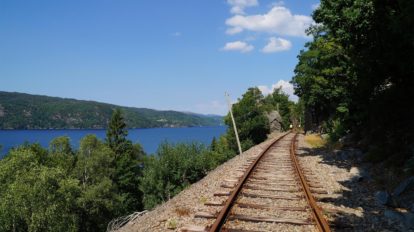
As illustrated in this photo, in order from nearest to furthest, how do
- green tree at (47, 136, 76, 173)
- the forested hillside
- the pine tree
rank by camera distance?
the forested hillside, green tree at (47, 136, 76, 173), the pine tree

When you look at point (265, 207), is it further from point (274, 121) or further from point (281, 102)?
point (281, 102)

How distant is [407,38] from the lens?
10469 mm

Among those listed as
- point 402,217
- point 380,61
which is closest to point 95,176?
point 380,61

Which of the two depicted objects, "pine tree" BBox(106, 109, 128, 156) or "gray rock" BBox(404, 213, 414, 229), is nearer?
"gray rock" BBox(404, 213, 414, 229)

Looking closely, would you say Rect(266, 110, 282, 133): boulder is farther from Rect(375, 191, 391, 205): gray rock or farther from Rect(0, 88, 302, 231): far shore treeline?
Rect(375, 191, 391, 205): gray rock

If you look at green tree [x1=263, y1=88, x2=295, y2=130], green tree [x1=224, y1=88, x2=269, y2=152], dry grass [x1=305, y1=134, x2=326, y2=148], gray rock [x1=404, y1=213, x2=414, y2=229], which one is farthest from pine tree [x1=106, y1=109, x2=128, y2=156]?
gray rock [x1=404, y1=213, x2=414, y2=229]

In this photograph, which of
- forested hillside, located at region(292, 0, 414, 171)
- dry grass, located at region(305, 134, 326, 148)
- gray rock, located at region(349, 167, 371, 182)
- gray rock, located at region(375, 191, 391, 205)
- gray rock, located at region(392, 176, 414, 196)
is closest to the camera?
gray rock, located at region(375, 191, 391, 205)

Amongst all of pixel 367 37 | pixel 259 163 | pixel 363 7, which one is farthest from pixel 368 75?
pixel 259 163

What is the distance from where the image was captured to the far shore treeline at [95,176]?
99.7 feet

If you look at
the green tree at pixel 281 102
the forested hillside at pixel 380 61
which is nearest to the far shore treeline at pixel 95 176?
the forested hillside at pixel 380 61

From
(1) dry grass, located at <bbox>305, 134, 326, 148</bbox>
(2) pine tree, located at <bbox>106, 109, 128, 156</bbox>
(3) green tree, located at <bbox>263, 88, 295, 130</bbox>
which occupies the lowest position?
(2) pine tree, located at <bbox>106, 109, 128, 156</bbox>

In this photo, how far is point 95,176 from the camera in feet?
164

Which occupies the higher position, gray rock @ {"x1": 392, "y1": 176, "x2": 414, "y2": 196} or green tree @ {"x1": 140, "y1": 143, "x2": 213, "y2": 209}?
gray rock @ {"x1": 392, "y1": 176, "x2": 414, "y2": 196}

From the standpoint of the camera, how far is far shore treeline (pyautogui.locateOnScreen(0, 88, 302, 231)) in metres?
30.4
